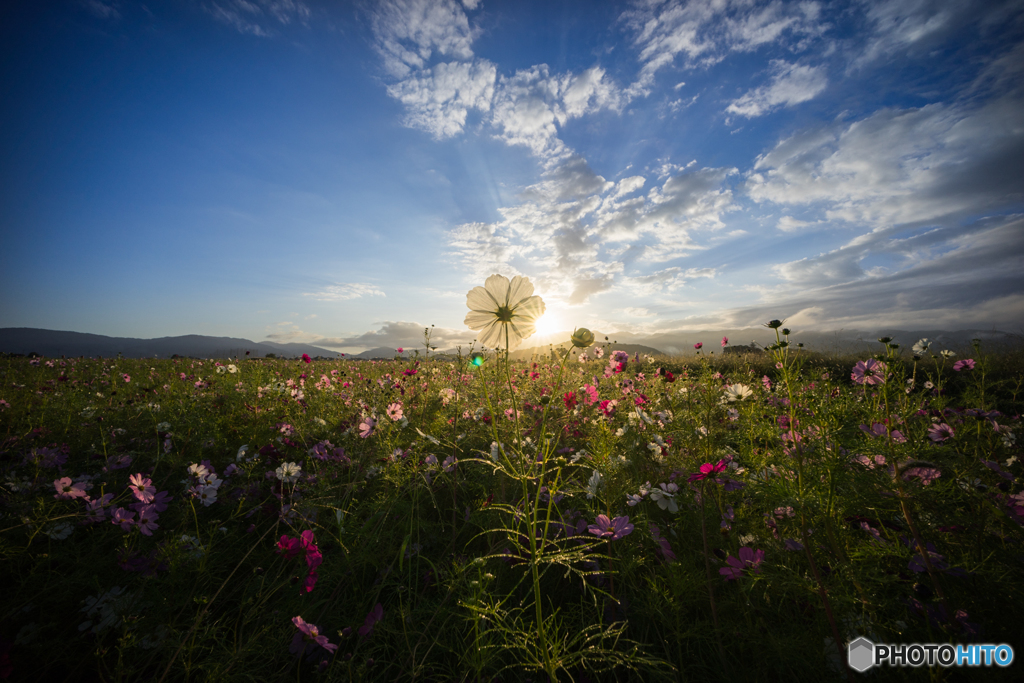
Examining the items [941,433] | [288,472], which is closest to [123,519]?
[288,472]

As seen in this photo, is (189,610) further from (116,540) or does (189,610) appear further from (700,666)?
(700,666)

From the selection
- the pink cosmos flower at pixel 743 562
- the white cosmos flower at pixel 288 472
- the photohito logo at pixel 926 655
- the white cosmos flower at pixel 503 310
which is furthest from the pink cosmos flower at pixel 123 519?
the photohito logo at pixel 926 655

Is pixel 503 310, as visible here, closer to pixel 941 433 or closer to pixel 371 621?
pixel 371 621

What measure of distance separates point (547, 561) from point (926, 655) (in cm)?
99

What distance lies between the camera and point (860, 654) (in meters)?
0.89

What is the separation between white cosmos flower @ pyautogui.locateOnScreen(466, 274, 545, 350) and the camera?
1588 mm

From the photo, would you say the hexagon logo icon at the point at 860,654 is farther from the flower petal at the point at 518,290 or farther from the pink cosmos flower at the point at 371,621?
the flower petal at the point at 518,290

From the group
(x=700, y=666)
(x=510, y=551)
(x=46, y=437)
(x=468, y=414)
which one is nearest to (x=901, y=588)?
(x=700, y=666)

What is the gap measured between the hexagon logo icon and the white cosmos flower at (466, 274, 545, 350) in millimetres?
1330

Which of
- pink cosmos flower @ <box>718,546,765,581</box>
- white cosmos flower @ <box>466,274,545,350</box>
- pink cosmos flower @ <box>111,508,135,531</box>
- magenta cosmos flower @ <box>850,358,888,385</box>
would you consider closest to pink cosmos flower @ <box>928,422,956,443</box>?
magenta cosmos flower @ <box>850,358,888,385</box>

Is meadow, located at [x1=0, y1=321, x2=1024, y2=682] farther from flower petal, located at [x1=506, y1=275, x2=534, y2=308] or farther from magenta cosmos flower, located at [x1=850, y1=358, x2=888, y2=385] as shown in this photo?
flower petal, located at [x1=506, y1=275, x2=534, y2=308]

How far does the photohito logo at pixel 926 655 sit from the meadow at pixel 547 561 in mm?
26

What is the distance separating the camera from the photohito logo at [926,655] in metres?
0.87

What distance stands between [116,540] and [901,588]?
112 inches
